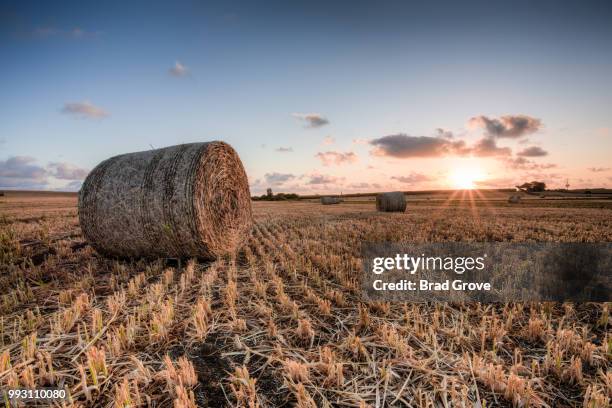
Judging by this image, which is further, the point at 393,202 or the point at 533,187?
the point at 533,187

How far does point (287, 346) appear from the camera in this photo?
9.27 feet

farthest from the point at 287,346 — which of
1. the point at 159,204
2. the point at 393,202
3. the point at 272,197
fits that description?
the point at 272,197

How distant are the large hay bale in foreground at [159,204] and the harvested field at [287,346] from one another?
37.5 inches

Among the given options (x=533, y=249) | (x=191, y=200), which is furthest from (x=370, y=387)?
(x=533, y=249)

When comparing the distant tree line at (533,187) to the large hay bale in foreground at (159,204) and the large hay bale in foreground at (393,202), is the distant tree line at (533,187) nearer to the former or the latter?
the large hay bale in foreground at (393,202)

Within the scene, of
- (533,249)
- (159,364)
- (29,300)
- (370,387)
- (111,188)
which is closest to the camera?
(370,387)

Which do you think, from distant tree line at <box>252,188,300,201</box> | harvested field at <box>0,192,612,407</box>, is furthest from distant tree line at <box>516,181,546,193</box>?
harvested field at <box>0,192,612,407</box>

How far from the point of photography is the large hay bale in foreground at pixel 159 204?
5590mm

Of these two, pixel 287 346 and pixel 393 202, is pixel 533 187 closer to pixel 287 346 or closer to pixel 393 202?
pixel 393 202

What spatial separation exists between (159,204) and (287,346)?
387cm

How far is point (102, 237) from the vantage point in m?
6.02

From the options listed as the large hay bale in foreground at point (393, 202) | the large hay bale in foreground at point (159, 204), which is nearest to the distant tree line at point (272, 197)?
the large hay bale in foreground at point (393, 202)

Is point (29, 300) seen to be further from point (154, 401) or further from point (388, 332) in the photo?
point (388, 332)

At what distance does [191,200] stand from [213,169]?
3.10 feet
